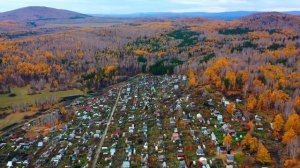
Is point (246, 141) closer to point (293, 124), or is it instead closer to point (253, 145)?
point (253, 145)

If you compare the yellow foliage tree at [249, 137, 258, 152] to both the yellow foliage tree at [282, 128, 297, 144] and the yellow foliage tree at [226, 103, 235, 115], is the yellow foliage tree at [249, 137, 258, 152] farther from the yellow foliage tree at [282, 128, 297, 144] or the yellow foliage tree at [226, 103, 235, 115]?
the yellow foliage tree at [226, 103, 235, 115]

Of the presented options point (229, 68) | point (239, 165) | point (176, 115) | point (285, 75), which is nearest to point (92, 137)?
point (176, 115)

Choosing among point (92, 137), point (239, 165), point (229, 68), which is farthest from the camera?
point (229, 68)

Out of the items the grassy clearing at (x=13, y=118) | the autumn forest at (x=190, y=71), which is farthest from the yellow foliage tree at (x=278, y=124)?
the grassy clearing at (x=13, y=118)

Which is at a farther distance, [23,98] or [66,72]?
[66,72]

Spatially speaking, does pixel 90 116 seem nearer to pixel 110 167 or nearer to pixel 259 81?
pixel 110 167

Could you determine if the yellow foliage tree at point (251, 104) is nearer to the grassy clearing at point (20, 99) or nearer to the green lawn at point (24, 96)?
the grassy clearing at point (20, 99)

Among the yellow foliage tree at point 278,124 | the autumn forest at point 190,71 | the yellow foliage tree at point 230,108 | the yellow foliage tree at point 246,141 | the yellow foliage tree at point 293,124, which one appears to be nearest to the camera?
the yellow foliage tree at point 246,141

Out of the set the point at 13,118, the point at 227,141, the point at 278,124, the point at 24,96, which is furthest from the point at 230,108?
the point at 24,96

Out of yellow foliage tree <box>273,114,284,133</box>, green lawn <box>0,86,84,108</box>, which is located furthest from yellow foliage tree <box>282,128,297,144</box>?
green lawn <box>0,86,84,108</box>
